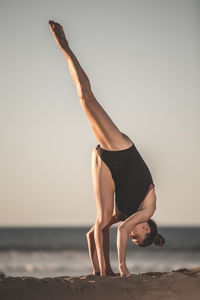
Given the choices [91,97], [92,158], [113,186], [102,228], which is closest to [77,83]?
[91,97]

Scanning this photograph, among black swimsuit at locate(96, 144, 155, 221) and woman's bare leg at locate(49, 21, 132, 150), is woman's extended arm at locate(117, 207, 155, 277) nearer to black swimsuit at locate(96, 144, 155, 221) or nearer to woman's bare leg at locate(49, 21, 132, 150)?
black swimsuit at locate(96, 144, 155, 221)

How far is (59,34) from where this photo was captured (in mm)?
4930

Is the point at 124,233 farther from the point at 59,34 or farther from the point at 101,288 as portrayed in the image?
the point at 59,34

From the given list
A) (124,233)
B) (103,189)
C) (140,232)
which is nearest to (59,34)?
(103,189)

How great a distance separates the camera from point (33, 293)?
3.91 meters

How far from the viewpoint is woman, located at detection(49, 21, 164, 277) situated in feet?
15.5

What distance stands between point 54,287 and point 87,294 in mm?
285

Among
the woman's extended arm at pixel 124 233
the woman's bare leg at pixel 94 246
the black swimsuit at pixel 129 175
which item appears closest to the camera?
the woman's extended arm at pixel 124 233

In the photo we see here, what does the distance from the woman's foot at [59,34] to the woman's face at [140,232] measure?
2.00 meters

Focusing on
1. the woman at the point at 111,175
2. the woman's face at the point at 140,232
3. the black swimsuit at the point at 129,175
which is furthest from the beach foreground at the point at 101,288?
the black swimsuit at the point at 129,175

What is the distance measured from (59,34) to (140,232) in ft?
7.24

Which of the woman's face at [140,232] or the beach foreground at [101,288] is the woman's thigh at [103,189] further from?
the beach foreground at [101,288]

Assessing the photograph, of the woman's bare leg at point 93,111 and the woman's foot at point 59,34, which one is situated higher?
the woman's foot at point 59,34

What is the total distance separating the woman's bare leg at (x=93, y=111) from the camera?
471 cm
